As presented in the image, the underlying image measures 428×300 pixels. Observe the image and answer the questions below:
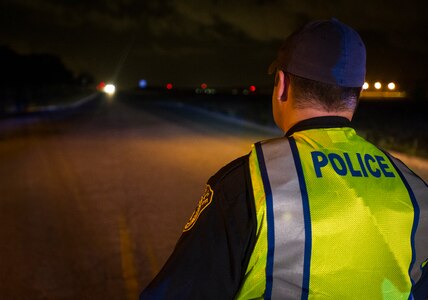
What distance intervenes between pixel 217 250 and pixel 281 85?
596 millimetres

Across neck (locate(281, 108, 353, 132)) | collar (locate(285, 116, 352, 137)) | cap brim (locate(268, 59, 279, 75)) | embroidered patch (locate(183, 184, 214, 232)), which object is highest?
cap brim (locate(268, 59, 279, 75))

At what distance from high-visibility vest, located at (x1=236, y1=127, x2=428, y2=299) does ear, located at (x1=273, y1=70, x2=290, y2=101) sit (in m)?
0.22

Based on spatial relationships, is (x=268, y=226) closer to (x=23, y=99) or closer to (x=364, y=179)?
(x=364, y=179)

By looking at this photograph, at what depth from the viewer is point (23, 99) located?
3894cm

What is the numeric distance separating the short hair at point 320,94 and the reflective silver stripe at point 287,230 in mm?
274

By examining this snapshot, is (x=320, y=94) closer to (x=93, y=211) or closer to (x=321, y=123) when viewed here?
(x=321, y=123)

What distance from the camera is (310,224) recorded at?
1291 mm

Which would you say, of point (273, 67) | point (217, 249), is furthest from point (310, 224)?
point (273, 67)

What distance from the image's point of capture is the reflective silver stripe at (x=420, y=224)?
1.43m

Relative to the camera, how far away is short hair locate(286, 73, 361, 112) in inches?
59.3

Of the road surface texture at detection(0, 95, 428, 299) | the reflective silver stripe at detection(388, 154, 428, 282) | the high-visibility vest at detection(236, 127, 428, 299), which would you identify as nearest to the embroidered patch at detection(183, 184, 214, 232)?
the high-visibility vest at detection(236, 127, 428, 299)

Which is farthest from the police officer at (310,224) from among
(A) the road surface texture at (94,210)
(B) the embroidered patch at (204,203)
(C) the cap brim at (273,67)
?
(A) the road surface texture at (94,210)

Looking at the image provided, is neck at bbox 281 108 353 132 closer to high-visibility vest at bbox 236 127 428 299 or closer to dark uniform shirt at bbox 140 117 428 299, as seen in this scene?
high-visibility vest at bbox 236 127 428 299

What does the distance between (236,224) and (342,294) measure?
0.35 metres
